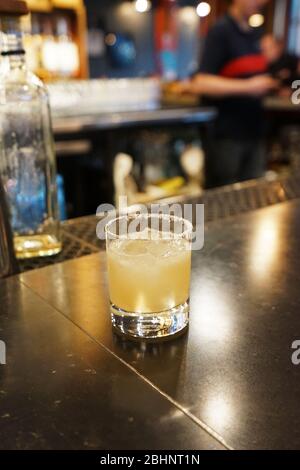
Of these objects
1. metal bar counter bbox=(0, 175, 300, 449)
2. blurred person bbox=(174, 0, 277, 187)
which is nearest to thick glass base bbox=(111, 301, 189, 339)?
metal bar counter bbox=(0, 175, 300, 449)

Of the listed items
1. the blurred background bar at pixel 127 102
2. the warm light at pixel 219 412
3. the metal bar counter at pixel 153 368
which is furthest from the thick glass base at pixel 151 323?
the blurred background bar at pixel 127 102

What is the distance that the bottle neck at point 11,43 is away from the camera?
801mm

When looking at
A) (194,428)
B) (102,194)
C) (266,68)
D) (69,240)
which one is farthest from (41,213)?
(266,68)

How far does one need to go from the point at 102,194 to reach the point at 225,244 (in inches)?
77.6

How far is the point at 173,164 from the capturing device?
3.20 m

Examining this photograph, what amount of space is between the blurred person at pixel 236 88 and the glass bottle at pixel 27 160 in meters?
1.80

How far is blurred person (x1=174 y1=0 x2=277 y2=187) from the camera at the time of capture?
2492 mm

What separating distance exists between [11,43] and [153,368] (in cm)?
60

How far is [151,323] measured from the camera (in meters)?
0.58

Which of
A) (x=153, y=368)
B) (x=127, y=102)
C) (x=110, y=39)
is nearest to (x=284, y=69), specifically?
(x=127, y=102)

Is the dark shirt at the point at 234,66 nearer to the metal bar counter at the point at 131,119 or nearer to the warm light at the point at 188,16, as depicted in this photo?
the metal bar counter at the point at 131,119

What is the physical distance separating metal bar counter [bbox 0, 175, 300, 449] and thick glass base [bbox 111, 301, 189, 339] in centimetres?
2

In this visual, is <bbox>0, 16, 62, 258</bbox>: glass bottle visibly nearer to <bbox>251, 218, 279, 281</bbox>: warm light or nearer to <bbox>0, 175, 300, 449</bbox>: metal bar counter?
<bbox>0, 175, 300, 449</bbox>: metal bar counter
